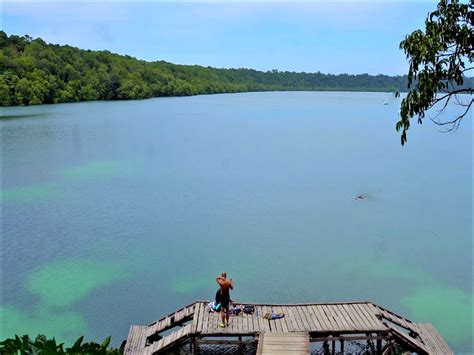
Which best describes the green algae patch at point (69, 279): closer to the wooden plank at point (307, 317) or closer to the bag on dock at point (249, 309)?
the bag on dock at point (249, 309)

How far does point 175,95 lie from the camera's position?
122000 mm

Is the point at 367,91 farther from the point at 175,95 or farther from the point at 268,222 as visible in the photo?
the point at 268,222

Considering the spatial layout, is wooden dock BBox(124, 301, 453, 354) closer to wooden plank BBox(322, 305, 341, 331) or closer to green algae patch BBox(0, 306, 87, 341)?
wooden plank BBox(322, 305, 341, 331)

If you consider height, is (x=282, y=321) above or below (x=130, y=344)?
above

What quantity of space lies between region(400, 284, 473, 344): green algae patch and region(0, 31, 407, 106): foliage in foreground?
64179 millimetres

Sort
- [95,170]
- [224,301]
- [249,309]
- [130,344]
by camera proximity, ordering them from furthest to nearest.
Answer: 1. [95,170]
2. [249,309]
3. [130,344]
4. [224,301]

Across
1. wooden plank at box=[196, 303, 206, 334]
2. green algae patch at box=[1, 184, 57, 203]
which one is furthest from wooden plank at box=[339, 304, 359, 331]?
green algae patch at box=[1, 184, 57, 203]

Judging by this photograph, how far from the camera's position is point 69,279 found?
15.1 metres

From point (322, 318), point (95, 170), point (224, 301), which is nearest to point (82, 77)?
point (95, 170)

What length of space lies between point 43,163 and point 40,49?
6695 centimetres

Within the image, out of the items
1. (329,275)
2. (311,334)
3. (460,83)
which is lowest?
(329,275)

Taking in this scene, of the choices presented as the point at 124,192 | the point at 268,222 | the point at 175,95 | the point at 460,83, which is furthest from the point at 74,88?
the point at 460,83

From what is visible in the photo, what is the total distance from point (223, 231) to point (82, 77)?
258ft

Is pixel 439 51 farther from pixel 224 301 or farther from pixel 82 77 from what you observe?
pixel 82 77
